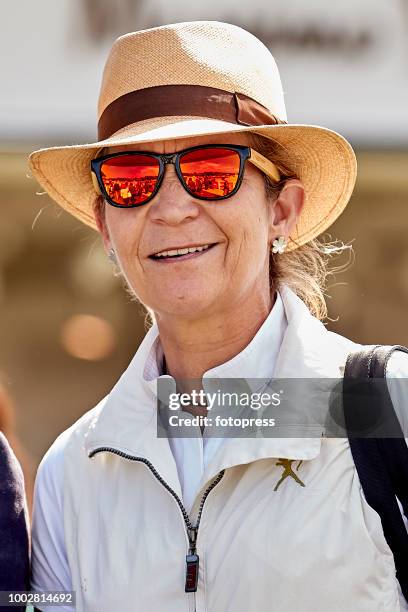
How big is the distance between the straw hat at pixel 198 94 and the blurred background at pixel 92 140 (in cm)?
216

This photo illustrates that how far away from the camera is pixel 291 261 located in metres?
2.86

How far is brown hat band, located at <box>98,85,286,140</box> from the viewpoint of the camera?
2.44 metres

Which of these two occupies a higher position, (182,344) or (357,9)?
(357,9)

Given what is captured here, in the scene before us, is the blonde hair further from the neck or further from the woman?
the neck

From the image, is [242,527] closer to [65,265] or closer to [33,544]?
[33,544]

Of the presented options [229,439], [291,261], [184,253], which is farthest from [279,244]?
[229,439]

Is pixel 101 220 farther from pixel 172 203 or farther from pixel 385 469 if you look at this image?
pixel 385 469

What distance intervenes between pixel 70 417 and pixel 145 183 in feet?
12.1

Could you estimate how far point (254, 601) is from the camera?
7.04 feet

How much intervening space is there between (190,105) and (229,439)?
0.82 metres

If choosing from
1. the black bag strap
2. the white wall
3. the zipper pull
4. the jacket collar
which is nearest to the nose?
the jacket collar

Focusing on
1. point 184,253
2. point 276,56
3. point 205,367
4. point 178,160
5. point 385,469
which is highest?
point 276,56

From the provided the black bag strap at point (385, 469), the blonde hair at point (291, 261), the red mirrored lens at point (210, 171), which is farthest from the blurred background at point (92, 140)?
the black bag strap at point (385, 469)

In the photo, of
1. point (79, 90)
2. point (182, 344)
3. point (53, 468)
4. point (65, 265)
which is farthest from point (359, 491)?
point (65, 265)
